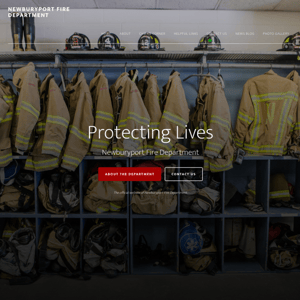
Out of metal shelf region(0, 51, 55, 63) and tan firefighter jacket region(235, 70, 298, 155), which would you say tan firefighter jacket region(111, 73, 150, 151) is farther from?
tan firefighter jacket region(235, 70, 298, 155)

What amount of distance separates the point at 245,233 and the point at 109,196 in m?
1.47

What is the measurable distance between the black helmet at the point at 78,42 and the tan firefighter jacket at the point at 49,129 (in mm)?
431

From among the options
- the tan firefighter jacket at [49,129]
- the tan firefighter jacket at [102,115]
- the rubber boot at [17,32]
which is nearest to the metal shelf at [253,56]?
the tan firefighter jacket at [102,115]

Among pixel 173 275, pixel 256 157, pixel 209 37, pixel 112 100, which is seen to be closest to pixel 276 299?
pixel 173 275

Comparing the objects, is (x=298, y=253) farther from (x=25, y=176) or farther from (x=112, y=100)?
(x=25, y=176)

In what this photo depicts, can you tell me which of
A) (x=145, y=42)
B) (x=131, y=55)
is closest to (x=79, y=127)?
(x=131, y=55)

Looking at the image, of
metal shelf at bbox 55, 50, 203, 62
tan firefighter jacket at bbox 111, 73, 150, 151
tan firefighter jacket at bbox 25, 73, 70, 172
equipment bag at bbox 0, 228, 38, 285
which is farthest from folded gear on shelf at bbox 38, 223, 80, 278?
metal shelf at bbox 55, 50, 203, 62

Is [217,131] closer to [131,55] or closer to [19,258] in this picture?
[131,55]

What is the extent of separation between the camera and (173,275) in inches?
79.1

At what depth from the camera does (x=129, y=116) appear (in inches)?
73.3

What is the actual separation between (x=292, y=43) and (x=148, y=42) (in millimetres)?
1456

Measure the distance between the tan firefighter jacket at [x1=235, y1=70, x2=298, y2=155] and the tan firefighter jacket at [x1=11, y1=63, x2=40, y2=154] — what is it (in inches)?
74.7

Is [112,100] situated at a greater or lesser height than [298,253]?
greater

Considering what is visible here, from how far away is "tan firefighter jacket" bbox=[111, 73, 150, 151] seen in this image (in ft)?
6.12
